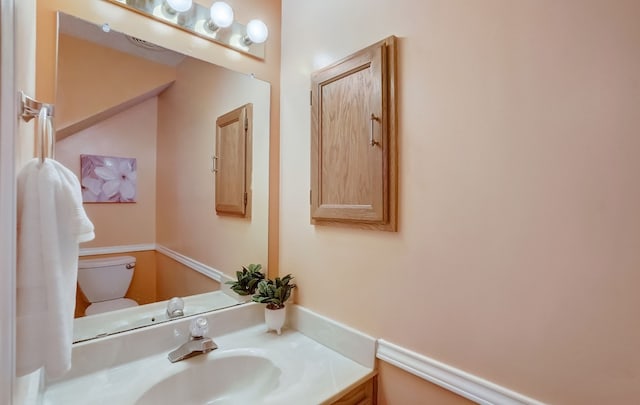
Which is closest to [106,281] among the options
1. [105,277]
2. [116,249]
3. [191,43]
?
[105,277]

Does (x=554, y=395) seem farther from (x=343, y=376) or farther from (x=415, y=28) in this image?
(x=415, y=28)

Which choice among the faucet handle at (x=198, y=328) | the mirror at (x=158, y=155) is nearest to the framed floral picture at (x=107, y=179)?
the mirror at (x=158, y=155)

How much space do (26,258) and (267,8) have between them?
4.77 ft

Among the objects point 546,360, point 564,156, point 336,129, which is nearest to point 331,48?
point 336,129

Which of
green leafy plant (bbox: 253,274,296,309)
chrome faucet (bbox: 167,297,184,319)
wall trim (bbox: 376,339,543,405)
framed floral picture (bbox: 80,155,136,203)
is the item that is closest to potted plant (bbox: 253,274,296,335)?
green leafy plant (bbox: 253,274,296,309)

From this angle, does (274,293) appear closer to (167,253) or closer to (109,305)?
(167,253)

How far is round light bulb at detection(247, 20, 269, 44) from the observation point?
55.1 inches

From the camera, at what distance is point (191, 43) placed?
4.18ft

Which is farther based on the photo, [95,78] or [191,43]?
[191,43]

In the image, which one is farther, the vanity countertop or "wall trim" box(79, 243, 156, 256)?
"wall trim" box(79, 243, 156, 256)

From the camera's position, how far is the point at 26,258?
516mm

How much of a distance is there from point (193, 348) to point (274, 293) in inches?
14.6

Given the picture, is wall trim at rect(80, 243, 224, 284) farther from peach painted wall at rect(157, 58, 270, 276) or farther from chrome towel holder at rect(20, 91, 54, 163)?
chrome towel holder at rect(20, 91, 54, 163)

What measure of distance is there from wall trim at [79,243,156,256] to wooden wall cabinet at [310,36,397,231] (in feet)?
2.25
